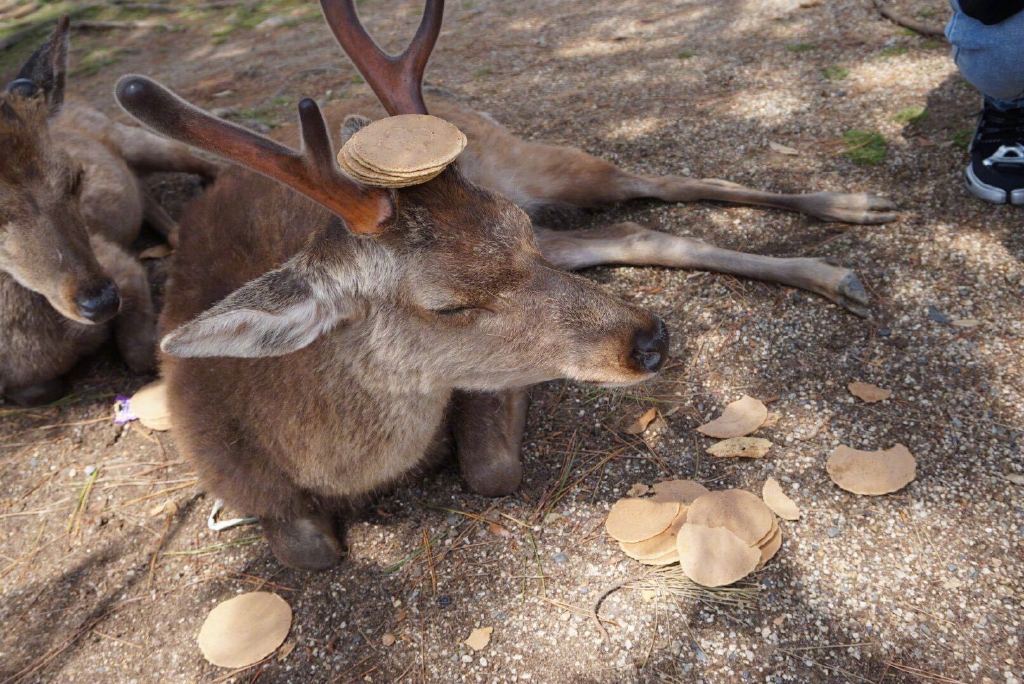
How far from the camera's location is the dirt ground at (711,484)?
2410 mm

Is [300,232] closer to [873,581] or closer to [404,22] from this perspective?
[873,581]

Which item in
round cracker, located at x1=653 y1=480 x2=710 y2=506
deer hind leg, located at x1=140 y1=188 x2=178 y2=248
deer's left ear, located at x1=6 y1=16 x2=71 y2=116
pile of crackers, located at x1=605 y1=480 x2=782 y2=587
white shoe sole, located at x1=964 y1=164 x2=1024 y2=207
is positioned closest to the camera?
pile of crackers, located at x1=605 y1=480 x2=782 y2=587

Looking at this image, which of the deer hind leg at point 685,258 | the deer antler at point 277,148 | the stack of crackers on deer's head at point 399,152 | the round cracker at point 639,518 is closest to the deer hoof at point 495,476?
the round cracker at point 639,518

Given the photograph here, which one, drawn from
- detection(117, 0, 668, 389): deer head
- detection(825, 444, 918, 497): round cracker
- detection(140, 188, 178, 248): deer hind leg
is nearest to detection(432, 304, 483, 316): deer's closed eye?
detection(117, 0, 668, 389): deer head

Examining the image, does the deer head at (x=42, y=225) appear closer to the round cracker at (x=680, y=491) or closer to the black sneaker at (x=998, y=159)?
the round cracker at (x=680, y=491)

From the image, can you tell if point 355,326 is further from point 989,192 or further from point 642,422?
point 989,192

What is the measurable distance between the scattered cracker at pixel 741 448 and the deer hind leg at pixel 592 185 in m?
1.59

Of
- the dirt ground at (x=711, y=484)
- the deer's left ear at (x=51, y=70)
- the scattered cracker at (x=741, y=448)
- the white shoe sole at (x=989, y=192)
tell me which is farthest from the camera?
the deer's left ear at (x=51, y=70)

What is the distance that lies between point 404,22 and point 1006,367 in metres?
6.57

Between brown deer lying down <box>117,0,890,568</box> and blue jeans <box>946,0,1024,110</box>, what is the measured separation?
119cm

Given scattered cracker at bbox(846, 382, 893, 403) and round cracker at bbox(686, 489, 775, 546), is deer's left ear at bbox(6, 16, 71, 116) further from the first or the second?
scattered cracker at bbox(846, 382, 893, 403)

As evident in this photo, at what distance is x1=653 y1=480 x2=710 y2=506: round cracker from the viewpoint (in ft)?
9.18

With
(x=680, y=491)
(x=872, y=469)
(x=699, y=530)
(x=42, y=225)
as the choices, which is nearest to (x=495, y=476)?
(x=680, y=491)

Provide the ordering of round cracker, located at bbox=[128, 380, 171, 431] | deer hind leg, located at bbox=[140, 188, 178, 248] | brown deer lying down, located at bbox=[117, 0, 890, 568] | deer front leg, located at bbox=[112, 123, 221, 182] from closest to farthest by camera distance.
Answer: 1. brown deer lying down, located at bbox=[117, 0, 890, 568]
2. round cracker, located at bbox=[128, 380, 171, 431]
3. deer hind leg, located at bbox=[140, 188, 178, 248]
4. deer front leg, located at bbox=[112, 123, 221, 182]
